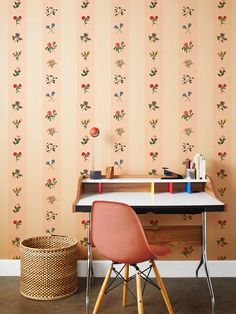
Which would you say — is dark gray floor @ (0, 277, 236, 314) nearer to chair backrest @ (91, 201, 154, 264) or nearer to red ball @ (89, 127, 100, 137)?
chair backrest @ (91, 201, 154, 264)

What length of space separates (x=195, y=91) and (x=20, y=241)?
74.2 inches

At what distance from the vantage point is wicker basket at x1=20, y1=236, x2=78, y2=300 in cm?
319

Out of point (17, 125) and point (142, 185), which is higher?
point (17, 125)

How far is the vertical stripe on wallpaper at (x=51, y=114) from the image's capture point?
3686 mm

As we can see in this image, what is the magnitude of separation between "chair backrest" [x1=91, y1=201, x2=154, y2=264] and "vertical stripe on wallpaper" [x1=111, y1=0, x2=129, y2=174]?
1.13m

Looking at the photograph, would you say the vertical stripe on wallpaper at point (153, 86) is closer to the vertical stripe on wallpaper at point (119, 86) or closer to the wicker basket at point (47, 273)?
the vertical stripe on wallpaper at point (119, 86)

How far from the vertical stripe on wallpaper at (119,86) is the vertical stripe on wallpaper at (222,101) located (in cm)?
72

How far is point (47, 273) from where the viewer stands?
3.20 meters

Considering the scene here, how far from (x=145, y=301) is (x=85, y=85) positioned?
174 centimetres

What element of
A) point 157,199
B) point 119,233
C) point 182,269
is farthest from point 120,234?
point 182,269

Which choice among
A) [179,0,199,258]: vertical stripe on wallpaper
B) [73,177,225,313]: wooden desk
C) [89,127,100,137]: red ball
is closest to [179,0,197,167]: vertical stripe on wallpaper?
[179,0,199,258]: vertical stripe on wallpaper

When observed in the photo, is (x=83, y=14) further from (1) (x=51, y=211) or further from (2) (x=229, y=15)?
(1) (x=51, y=211)

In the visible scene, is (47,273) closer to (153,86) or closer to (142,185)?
(142,185)

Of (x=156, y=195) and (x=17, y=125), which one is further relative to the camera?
(x=17, y=125)
